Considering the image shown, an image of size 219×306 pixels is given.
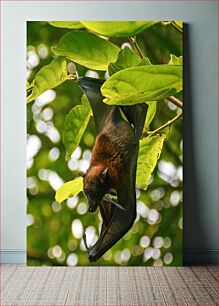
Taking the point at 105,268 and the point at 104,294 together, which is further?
the point at 105,268

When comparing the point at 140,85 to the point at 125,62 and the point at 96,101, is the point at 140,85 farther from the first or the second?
the point at 96,101

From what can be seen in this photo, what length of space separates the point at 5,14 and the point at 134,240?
73.9 inches

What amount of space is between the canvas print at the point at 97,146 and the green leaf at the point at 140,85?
0.01 meters

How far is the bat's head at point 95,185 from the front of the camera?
5.09m

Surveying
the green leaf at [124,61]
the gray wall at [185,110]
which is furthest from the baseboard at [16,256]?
the green leaf at [124,61]

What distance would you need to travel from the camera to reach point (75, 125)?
16.8ft

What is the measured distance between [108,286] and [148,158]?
1043 millimetres

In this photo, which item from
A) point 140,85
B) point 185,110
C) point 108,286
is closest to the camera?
point 108,286

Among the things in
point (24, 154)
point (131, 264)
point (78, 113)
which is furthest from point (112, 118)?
point (131, 264)

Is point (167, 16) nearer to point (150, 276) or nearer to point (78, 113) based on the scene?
point (78, 113)

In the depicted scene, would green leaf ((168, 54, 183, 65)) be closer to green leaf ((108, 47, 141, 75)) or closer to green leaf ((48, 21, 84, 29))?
green leaf ((108, 47, 141, 75))

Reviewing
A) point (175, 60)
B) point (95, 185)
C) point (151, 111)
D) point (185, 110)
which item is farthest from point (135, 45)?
point (95, 185)

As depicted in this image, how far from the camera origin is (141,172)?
5141 millimetres

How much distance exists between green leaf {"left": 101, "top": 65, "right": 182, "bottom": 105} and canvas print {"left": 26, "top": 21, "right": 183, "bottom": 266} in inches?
0.6
